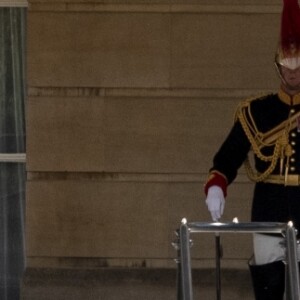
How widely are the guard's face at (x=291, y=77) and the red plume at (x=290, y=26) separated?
0.34 feet

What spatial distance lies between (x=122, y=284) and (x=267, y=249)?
2.51 m

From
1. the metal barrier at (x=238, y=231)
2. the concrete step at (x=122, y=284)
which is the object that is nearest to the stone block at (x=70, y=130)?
the concrete step at (x=122, y=284)

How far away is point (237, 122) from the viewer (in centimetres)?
708

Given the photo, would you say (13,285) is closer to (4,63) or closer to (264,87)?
(4,63)

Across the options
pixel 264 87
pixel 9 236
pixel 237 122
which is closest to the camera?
pixel 237 122

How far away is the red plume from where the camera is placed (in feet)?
22.7

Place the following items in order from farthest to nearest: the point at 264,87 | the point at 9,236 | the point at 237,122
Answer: the point at 9,236 → the point at 264,87 → the point at 237,122

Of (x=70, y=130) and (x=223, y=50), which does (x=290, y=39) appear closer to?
(x=223, y=50)

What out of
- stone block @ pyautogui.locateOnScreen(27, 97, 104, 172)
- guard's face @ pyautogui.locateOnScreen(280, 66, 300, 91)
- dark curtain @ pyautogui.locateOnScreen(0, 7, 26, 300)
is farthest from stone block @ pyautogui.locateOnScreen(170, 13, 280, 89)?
guard's face @ pyautogui.locateOnScreen(280, 66, 300, 91)

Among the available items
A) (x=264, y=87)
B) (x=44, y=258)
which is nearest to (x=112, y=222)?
(x=44, y=258)

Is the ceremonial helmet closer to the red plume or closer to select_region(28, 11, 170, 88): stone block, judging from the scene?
the red plume

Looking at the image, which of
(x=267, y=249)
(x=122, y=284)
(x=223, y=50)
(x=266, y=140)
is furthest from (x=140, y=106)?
(x=267, y=249)

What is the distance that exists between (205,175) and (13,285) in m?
1.65

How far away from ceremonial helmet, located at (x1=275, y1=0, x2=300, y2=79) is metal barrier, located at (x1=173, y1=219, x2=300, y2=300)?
997 millimetres
